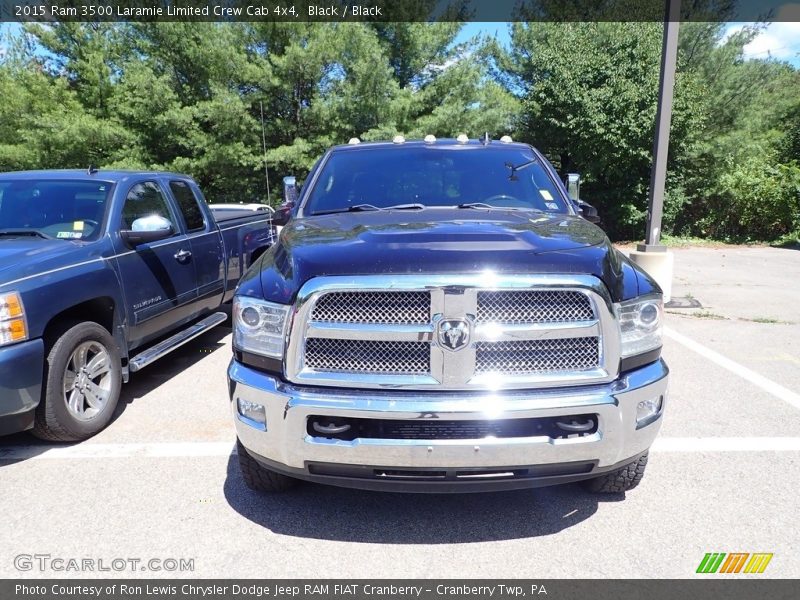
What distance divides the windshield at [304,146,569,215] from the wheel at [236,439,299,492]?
1.67 metres

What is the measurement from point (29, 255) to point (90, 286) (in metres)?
0.42

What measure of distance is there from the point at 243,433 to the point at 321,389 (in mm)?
492

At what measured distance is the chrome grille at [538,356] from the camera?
2.56 m

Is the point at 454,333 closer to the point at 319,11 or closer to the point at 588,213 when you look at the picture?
the point at 588,213

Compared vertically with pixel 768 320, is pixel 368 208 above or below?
→ above

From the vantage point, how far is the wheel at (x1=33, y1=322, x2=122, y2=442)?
12.0ft

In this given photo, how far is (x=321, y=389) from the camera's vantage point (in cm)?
256

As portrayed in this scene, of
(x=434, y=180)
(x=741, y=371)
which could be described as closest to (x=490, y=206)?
(x=434, y=180)

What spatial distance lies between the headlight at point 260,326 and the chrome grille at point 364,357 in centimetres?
15

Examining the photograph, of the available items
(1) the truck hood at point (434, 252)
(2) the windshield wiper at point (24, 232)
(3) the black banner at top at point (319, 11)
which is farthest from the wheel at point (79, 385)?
(3) the black banner at top at point (319, 11)

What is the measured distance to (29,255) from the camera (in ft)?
12.3

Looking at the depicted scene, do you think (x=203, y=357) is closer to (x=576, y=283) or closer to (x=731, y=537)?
(x=576, y=283)

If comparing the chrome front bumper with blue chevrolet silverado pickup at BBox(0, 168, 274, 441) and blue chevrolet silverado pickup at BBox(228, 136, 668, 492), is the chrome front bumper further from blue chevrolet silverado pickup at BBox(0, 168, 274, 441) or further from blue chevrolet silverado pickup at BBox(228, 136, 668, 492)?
blue chevrolet silverado pickup at BBox(0, 168, 274, 441)

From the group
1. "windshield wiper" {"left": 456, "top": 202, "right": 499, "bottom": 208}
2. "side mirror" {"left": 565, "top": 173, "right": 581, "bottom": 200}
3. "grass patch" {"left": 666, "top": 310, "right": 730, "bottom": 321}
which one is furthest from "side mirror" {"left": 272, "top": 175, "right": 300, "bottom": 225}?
"grass patch" {"left": 666, "top": 310, "right": 730, "bottom": 321}
